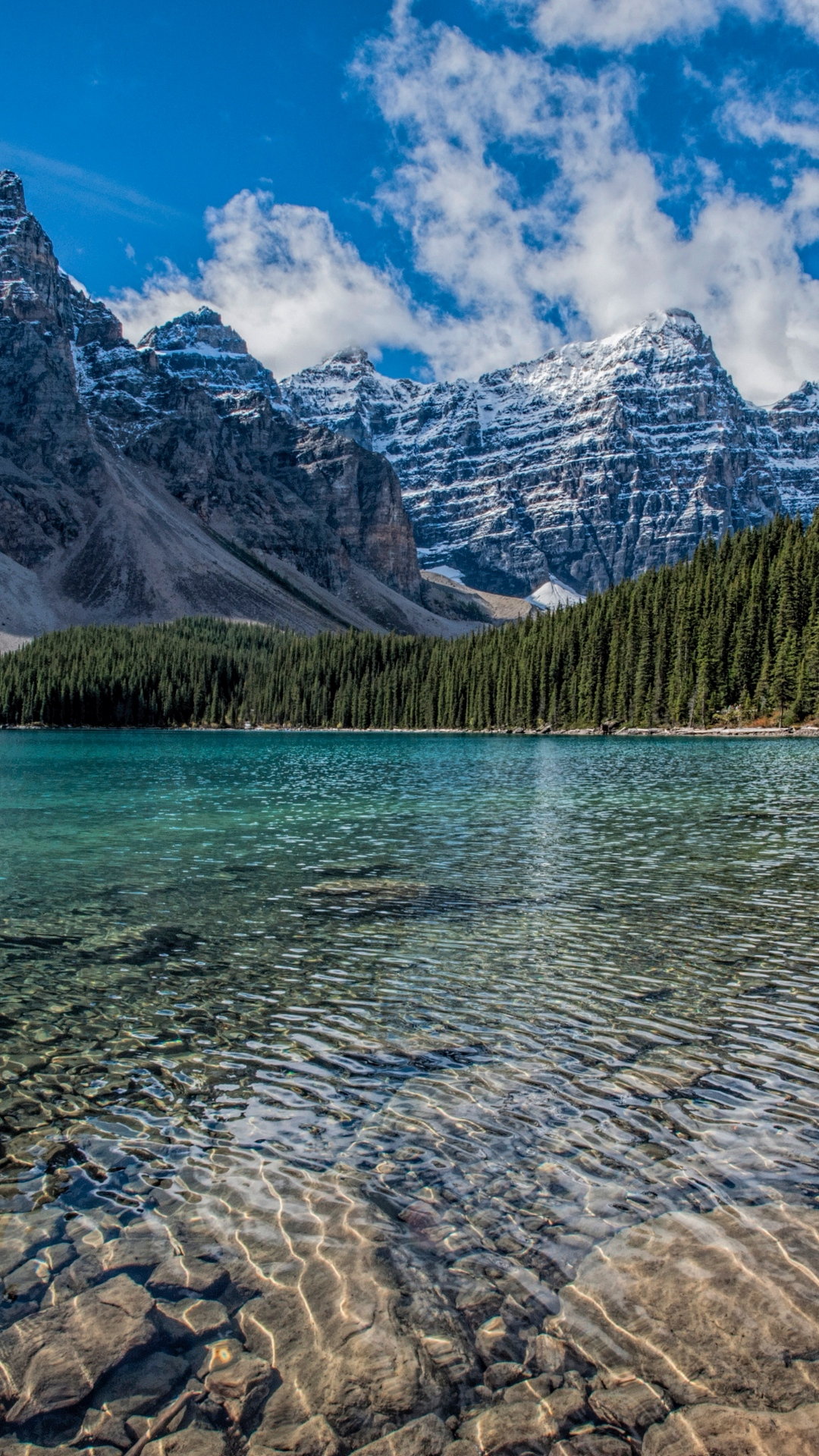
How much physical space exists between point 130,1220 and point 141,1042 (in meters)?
3.93

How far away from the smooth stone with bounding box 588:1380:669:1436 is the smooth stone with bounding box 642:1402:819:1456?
0.07 metres

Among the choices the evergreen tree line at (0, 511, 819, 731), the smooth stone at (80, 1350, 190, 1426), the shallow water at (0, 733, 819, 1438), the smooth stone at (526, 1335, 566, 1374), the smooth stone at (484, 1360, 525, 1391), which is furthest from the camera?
the evergreen tree line at (0, 511, 819, 731)

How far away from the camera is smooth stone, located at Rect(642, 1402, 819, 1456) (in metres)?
4.43

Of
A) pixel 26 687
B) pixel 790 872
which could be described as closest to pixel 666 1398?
pixel 790 872

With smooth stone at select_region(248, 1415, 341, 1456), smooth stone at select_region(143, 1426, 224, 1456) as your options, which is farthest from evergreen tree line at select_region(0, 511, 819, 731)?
smooth stone at select_region(143, 1426, 224, 1456)

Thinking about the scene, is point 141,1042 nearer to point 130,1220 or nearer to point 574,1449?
point 130,1220

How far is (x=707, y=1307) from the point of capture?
5598 mm

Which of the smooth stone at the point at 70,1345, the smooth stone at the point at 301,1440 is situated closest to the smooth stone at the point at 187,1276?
the smooth stone at the point at 70,1345

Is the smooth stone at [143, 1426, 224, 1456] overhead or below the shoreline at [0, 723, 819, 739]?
below

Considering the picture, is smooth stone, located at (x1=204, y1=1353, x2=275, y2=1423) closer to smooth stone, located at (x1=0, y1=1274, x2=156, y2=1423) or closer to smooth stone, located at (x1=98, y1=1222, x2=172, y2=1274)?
smooth stone, located at (x1=0, y1=1274, x2=156, y2=1423)

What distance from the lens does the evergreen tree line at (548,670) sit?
103m

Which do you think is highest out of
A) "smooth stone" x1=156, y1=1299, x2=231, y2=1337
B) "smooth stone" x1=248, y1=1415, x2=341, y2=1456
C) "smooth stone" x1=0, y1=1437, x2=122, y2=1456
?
"smooth stone" x1=248, y1=1415, x2=341, y2=1456

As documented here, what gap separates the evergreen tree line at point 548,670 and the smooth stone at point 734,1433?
97121 millimetres

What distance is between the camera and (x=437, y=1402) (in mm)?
4785
